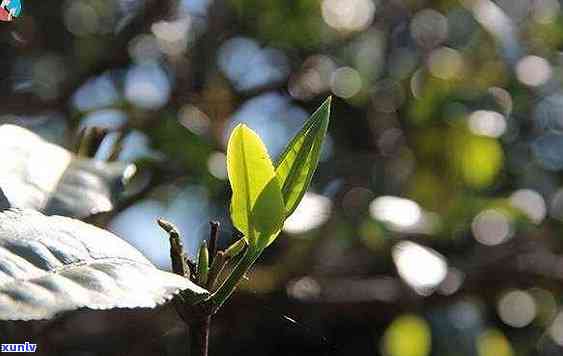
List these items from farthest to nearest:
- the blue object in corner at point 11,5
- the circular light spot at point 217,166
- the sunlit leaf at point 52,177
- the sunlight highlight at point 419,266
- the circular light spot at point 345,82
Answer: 1. the circular light spot at point 345,82
2. the circular light spot at point 217,166
3. the sunlight highlight at point 419,266
4. the blue object in corner at point 11,5
5. the sunlit leaf at point 52,177

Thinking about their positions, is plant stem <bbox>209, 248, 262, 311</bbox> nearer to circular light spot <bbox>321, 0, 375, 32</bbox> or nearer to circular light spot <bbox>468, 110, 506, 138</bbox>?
circular light spot <bbox>468, 110, 506, 138</bbox>

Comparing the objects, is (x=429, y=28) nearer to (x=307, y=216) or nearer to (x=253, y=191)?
(x=307, y=216)

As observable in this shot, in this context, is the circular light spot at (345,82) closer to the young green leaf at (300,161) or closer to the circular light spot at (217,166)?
the circular light spot at (217,166)

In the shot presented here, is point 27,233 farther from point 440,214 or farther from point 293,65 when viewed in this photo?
point 293,65

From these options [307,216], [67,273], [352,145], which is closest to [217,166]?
[307,216]

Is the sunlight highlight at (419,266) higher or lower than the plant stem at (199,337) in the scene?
lower

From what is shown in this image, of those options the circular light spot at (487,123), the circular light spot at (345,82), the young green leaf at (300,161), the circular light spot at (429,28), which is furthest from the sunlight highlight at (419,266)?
the young green leaf at (300,161)
